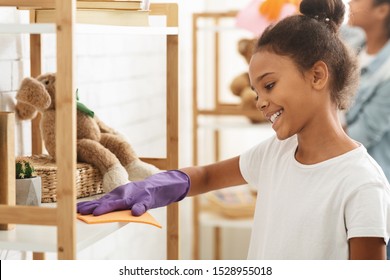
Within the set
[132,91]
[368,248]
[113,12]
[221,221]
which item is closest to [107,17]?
[113,12]

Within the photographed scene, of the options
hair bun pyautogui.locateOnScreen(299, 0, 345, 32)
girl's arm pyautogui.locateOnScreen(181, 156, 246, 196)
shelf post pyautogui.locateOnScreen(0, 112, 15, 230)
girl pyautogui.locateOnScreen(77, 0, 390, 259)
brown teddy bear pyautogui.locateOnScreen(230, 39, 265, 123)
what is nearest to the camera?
shelf post pyautogui.locateOnScreen(0, 112, 15, 230)

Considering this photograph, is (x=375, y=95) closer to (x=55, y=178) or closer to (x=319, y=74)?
(x=319, y=74)

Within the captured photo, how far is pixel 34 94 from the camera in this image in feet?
5.21

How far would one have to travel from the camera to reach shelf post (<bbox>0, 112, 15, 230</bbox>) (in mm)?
1337

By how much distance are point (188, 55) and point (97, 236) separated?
204cm

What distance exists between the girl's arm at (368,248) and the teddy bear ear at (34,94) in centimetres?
69

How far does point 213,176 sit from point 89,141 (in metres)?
0.30

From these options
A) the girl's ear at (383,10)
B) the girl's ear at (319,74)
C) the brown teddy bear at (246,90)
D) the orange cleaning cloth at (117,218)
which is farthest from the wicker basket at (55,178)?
the brown teddy bear at (246,90)

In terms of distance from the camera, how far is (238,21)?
2736 mm

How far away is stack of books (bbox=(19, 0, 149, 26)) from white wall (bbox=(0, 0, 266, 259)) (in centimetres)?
21

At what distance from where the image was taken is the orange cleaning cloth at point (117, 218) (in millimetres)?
1398

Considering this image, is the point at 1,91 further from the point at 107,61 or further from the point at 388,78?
the point at 388,78

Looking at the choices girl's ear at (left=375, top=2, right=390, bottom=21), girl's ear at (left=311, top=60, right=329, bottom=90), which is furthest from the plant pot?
girl's ear at (left=375, top=2, right=390, bottom=21)

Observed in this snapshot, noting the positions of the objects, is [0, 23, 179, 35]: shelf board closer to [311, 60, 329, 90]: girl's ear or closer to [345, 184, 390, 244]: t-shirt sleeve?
[311, 60, 329, 90]: girl's ear
